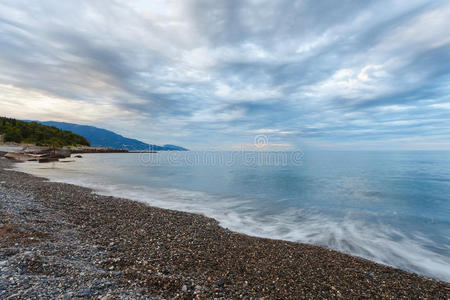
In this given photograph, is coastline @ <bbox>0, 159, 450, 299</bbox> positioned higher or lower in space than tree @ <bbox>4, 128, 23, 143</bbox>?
lower

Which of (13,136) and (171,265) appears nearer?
(171,265)

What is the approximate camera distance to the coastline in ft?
13.7

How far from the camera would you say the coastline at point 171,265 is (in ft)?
13.7

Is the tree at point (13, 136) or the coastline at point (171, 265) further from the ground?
the tree at point (13, 136)

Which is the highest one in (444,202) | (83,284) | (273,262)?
(83,284)

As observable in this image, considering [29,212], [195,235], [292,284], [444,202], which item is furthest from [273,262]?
[444,202]

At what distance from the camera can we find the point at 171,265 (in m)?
5.17

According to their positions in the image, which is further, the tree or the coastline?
the tree

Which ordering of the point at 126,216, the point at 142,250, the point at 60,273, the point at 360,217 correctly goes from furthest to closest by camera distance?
1. the point at 360,217
2. the point at 126,216
3. the point at 142,250
4. the point at 60,273

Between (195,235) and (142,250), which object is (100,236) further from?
(195,235)

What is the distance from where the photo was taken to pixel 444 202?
1888 centimetres

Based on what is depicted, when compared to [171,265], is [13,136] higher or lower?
higher

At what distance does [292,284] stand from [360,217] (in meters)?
11.7

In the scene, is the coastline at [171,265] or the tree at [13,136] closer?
the coastline at [171,265]
